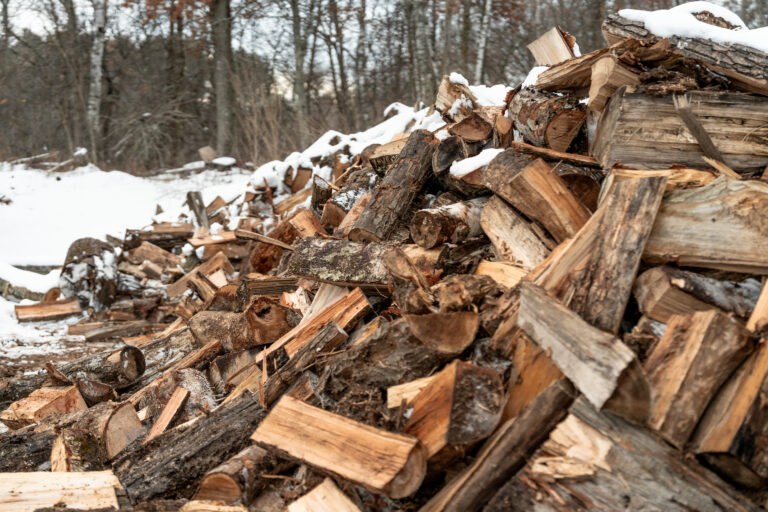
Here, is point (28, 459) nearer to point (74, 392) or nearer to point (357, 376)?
point (74, 392)

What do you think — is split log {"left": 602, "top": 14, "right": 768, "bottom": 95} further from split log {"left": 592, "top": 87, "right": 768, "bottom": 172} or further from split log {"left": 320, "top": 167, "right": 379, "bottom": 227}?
split log {"left": 320, "top": 167, "right": 379, "bottom": 227}

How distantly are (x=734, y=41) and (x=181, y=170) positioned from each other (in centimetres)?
1326

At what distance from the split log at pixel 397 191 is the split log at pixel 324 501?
1.59m

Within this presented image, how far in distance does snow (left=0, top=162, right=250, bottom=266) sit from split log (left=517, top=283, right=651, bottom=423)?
677 centimetres

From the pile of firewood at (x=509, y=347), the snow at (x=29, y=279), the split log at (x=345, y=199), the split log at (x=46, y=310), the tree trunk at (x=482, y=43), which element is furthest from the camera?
the tree trunk at (x=482, y=43)

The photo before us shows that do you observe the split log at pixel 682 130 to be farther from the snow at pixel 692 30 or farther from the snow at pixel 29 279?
the snow at pixel 29 279

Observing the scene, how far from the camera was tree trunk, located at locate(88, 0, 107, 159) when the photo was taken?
14.3 meters

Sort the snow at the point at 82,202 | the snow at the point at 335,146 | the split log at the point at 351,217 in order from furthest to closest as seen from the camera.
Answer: the snow at the point at 82,202
the snow at the point at 335,146
the split log at the point at 351,217

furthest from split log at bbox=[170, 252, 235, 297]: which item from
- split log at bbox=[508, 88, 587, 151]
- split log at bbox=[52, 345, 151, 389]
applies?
split log at bbox=[508, 88, 587, 151]

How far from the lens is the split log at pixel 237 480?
6.72 ft

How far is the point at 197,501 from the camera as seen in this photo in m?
2.06

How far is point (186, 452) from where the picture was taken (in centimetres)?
237

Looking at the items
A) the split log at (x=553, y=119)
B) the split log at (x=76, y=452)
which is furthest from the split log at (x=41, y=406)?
the split log at (x=553, y=119)

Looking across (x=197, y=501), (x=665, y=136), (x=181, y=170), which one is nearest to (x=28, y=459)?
(x=197, y=501)
